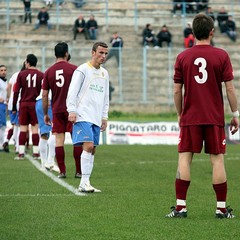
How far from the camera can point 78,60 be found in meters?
40.6

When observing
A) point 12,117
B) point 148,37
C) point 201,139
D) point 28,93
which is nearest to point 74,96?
point 201,139

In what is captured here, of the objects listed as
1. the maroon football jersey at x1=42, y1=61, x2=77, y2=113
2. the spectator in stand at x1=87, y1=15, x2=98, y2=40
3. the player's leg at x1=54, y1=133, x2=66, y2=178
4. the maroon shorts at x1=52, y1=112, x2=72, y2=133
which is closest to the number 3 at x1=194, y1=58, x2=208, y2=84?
the maroon football jersey at x1=42, y1=61, x2=77, y2=113

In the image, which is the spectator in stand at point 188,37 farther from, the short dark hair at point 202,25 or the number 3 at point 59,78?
the short dark hair at point 202,25

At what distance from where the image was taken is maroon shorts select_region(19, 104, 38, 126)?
22141mm

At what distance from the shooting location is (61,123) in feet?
57.5

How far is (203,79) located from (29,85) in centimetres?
1080

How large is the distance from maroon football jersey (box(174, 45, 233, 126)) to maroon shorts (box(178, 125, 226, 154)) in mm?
70

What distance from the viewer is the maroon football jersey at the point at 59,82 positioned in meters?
17.3

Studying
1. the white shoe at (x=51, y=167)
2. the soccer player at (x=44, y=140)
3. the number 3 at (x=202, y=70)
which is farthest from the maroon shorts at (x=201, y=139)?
the soccer player at (x=44, y=140)

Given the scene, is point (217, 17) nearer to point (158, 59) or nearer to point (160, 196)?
point (158, 59)

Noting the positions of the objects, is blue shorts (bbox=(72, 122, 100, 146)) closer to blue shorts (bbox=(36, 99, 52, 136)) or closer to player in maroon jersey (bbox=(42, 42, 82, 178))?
player in maroon jersey (bbox=(42, 42, 82, 178))

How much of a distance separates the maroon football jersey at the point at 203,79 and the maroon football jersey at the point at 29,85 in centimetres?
1051

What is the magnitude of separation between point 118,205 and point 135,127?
19.9m

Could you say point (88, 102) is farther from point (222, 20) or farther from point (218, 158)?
point (222, 20)
